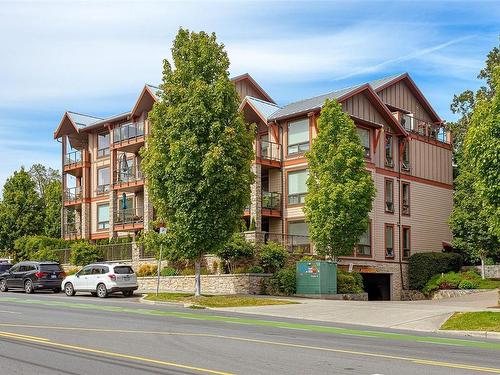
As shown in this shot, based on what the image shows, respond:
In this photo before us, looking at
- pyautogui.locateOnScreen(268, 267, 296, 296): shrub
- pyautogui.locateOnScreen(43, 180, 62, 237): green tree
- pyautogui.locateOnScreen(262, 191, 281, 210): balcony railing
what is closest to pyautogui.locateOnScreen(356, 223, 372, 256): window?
pyautogui.locateOnScreen(262, 191, 281, 210): balcony railing

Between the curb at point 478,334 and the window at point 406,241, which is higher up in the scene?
the window at point 406,241

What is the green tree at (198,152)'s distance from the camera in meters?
30.2

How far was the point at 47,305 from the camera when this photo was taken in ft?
86.8

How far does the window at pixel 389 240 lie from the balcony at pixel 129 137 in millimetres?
16594

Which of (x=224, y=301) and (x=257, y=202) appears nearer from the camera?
(x=224, y=301)

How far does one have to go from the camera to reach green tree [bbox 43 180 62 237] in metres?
64.1

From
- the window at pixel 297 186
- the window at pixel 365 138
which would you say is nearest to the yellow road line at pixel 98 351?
the window at pixel 297 186

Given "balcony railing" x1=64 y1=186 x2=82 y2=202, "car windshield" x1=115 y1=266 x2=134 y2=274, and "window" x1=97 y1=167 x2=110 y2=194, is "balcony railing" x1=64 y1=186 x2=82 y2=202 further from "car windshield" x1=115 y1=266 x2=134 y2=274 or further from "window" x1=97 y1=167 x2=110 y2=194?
"car windshield" x1=115 y1=266 x2=134 y2=274

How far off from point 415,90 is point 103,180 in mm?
23106

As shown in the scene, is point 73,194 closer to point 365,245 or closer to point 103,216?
point 103,216

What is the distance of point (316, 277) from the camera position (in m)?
33.8

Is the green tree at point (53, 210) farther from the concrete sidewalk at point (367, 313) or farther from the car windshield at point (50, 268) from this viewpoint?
the concrete sidewalk at point (367, 313)

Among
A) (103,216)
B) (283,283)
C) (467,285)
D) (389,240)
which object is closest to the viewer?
(283,283)

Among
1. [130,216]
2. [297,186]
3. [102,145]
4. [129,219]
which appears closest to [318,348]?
[297,186]
